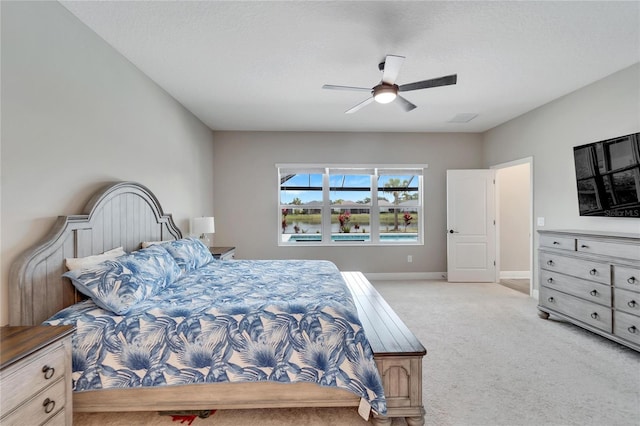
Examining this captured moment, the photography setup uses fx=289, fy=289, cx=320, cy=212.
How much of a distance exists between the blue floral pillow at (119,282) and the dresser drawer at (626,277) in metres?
3.92

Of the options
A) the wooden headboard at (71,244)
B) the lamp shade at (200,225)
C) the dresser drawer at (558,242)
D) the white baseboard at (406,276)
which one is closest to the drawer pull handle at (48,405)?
the wooden headboard at (71,244)

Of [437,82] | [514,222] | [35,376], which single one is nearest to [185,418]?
[35,376]

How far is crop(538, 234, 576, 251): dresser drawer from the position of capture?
3.07m

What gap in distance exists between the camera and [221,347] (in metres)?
1.71

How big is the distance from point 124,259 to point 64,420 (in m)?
0.95

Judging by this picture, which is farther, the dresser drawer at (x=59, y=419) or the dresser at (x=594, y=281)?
the dresser at (x=594, y=281)

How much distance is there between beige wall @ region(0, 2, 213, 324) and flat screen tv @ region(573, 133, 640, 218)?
4844 mm

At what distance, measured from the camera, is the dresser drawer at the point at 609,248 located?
2506 millimetres

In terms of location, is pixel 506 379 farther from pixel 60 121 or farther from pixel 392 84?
pixel 60 121

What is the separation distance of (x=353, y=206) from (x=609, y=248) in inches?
137

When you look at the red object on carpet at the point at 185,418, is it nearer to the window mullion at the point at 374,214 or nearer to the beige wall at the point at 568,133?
the window mullion at the point at 374,214

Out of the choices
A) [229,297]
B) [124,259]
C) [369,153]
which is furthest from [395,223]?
[124,259]

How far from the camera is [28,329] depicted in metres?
1.46

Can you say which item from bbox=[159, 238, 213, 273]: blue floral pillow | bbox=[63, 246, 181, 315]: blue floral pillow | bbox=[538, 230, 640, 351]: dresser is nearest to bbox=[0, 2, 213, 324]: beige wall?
bbox=[63, 246, 181, 315]: blue floral pillow
